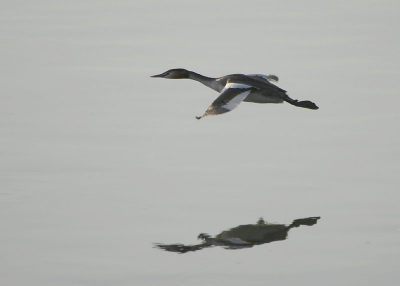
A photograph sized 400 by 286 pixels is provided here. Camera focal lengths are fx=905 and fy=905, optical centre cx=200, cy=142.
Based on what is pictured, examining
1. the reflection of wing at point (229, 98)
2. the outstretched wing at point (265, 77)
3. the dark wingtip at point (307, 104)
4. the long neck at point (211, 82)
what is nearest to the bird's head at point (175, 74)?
the long neck at point (211, 82)

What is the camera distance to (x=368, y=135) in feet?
34.6

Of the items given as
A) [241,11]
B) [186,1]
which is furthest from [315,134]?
[186,1]

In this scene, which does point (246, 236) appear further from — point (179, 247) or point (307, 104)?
point (307, 104)

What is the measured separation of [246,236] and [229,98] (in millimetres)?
2946

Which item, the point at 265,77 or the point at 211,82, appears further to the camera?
the point at 265,77

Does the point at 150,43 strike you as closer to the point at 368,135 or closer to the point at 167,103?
the point at 167,103

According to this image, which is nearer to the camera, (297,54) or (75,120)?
(75,120)

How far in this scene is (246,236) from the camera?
26.1ft

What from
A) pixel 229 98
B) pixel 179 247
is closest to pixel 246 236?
pixel 179 247

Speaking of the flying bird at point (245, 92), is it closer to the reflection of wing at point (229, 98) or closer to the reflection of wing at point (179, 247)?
the reflection of wing at point (229, 98)

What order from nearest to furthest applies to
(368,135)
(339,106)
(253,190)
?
(253,190) → (368,135) → (339,106)

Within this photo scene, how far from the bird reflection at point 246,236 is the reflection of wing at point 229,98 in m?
2.20

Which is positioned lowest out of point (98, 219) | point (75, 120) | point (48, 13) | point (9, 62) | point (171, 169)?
point (98, 219)

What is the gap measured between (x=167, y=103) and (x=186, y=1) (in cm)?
648
